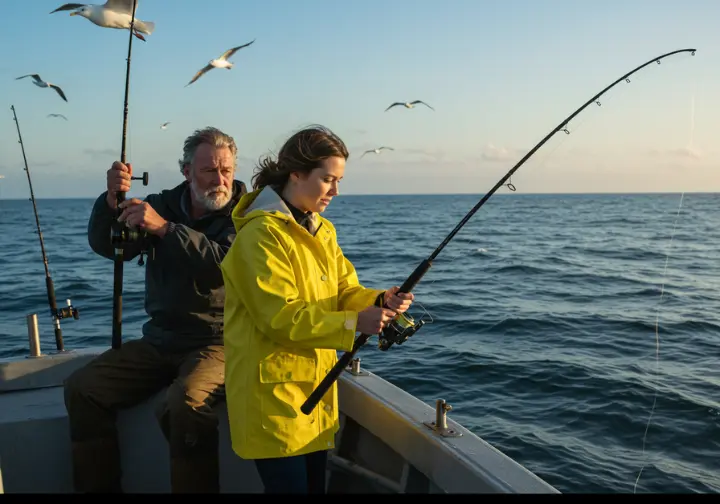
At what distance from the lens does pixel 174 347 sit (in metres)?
2.90

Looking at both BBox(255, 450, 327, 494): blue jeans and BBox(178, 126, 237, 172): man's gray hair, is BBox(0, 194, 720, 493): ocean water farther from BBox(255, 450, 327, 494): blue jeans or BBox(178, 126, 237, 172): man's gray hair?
BBox(255, 450, 327, 494): blue jeans

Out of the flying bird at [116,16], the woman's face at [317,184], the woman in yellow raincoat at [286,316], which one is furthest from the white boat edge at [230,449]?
the flying bird at [116,16]

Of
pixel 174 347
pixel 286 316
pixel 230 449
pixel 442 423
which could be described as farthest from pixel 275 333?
pixel 230 449

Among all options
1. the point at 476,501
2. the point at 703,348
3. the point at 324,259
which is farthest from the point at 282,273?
the point at 703,348

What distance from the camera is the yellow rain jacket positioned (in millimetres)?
2016

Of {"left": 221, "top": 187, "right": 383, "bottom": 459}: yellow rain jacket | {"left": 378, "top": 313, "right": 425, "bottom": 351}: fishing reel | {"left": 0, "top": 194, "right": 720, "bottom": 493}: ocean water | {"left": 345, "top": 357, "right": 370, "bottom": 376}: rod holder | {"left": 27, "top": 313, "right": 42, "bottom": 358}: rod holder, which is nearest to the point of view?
{"left": 221, "top": 187, "right": 383, "bottom": 459}: yellow rain jacket

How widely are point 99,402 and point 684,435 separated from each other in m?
4.64

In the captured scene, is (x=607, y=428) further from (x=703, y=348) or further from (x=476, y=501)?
(x=476, y=501)

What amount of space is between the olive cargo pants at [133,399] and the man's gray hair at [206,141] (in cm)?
87

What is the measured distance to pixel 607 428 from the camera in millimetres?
5762

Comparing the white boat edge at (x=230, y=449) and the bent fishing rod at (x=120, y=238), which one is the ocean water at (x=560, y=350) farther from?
the bent fishing rod at (x=120, y=238)

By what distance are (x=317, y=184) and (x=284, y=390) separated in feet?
2.16

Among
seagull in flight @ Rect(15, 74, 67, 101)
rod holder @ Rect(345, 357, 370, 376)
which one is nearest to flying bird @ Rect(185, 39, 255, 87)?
seagull in flight @ Rect(15, 74, 67, 101)

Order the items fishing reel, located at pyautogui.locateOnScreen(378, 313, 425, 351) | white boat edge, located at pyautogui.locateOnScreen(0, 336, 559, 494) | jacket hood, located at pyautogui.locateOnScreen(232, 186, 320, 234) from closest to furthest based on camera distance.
Result: jacket hood, located at pyautogui.locateOnScreen(232, 186, 320, 234), fishing reel, located at pyautogui.locateOnScreen(378, 313, 425, 351), white boat edge, located at pyautogui.locateOnScreen(0, 336, 559, 494)
